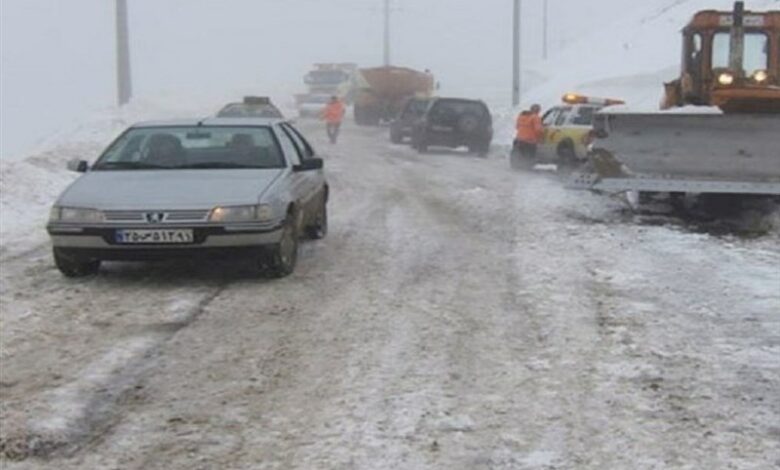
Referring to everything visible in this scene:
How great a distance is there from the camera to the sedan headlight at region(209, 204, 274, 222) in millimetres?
8758

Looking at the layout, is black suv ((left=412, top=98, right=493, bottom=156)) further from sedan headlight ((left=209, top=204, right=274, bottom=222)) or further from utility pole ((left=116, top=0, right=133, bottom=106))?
sedan headlight ((left=209, top=204, right=274, bottom=222))

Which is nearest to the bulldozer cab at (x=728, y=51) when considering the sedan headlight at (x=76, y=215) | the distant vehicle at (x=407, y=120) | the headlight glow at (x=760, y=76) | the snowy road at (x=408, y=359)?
the headlight glow at (x=760, y=76)

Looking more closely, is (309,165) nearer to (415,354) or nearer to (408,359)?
(415,354)

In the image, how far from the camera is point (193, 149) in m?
10.0

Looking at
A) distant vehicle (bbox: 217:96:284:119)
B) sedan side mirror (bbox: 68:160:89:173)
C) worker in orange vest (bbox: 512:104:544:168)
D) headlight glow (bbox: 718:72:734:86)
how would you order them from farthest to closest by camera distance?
distant vehicle (bbox: 217:96:284:119)
worker in orange vest (bbox: 512:104:544:168)
headlight glow (bbox: 718:72:734:86)
sedan side mirror (bbox: 68:160:89:173)

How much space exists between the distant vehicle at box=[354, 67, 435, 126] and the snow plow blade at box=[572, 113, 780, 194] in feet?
98.7

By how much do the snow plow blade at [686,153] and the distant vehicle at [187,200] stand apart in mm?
4522

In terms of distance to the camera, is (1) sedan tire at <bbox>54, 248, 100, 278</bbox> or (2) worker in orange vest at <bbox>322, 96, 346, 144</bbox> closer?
(1) sedan tire at <bbox>54, 248, 100, 278</bbox>

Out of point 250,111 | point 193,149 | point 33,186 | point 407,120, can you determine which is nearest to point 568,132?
point 250,111

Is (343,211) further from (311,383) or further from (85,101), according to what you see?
(85,101)

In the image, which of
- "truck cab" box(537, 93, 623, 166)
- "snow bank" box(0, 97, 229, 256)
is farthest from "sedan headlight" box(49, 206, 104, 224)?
"truck cab" box(537, 93, 623, 166)

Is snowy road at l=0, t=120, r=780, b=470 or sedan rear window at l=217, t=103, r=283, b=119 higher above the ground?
snowy road at l=0, t=120, r=780, b=470

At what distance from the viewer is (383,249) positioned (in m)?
11.0

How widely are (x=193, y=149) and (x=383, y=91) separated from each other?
33.8 m
